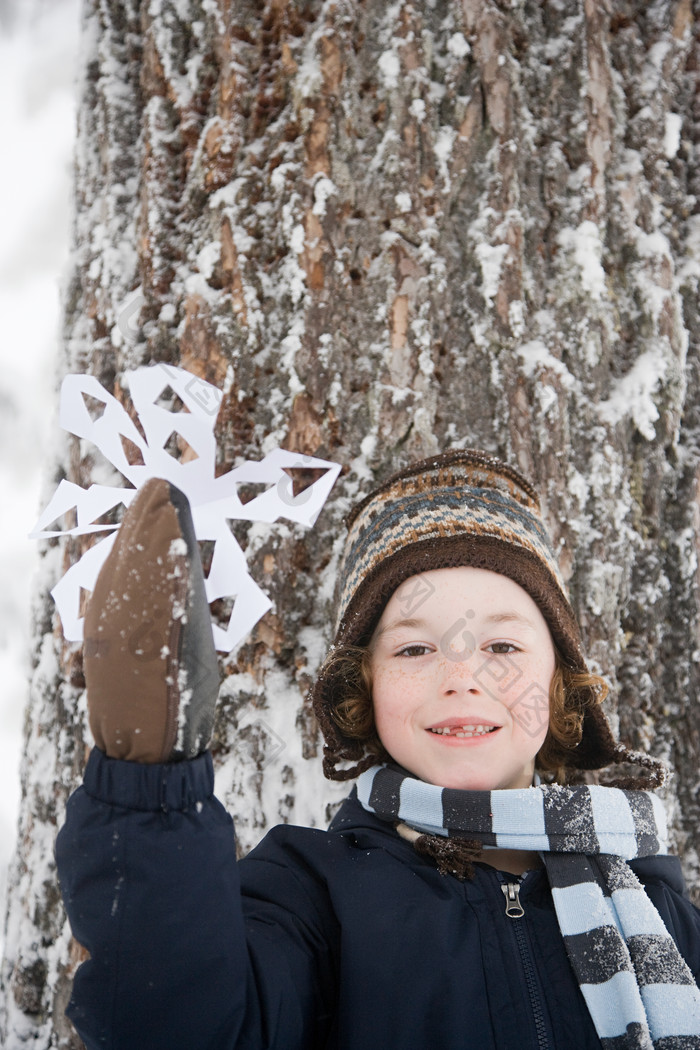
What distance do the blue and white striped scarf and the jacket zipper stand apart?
0.06 m

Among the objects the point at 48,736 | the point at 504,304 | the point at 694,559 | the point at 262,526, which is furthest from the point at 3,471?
the point at 694,559

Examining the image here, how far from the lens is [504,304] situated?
1660mm

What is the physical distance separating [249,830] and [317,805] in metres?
0.15

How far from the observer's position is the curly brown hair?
1.35 meters

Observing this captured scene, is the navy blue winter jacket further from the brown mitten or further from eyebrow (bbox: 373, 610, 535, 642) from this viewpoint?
eyebrow (bbox: 373, 610, 535, 642)

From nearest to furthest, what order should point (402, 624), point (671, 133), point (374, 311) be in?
point (402, 624) < point (374, 311) < point (671, 133)

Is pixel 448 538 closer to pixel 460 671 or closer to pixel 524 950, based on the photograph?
pixel 460 671

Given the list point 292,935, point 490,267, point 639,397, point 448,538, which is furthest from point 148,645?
point 639,397

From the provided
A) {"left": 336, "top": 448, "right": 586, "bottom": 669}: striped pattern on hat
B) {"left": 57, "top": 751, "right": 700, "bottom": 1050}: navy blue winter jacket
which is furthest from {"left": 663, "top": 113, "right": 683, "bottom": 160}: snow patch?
{"left": 57, "top": 751, "right": 700, "bottom": 1050}: navy blue winter jacket

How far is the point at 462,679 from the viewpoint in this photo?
1.20m

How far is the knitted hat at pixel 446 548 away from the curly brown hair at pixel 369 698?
0.01 meters

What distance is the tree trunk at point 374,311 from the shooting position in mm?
1563

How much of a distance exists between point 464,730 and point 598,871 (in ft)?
1.05

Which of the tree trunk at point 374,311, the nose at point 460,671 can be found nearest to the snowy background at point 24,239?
the tree trunk at point 374,311
